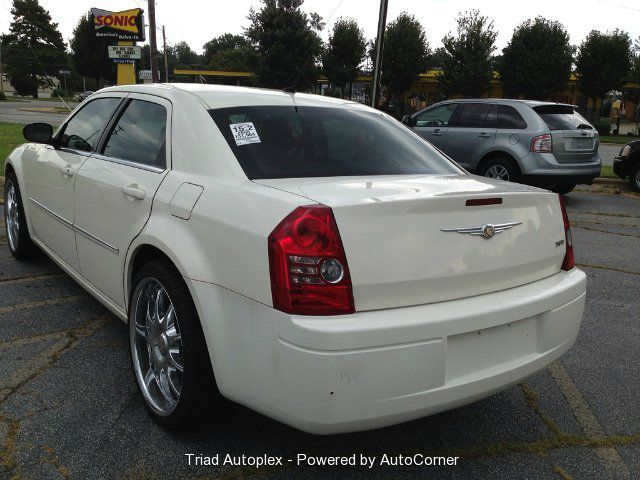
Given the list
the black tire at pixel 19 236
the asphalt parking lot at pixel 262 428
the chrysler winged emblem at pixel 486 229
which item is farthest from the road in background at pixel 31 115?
the chrysler winged emblem at pixel 486 229

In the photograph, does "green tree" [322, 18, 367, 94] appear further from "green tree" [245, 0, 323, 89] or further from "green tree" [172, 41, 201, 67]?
"green tree" [172, 41, 201, 67]

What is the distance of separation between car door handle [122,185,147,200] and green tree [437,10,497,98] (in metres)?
37.9

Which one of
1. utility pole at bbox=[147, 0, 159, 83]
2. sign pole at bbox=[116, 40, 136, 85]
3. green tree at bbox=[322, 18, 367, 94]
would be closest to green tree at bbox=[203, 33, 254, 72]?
green tree at bbox=[322, 18, 367, 94]

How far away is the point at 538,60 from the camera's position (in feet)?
124

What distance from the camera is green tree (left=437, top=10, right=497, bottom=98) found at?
3788 centimetres

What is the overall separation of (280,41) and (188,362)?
43422 millimetres

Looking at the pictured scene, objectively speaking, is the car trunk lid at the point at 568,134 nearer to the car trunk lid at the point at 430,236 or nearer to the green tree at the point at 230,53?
the car trunk lid at the point at 430,236

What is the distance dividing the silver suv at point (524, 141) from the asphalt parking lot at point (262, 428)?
5.73 meters

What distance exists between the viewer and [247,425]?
260cm

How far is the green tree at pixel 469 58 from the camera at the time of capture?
37.9 metres

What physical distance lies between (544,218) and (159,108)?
6.34ft

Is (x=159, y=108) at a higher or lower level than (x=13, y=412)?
higher

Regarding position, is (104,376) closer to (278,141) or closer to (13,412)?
(13,412)

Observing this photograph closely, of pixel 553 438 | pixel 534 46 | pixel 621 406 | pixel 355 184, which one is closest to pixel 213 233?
pixel 355 184
